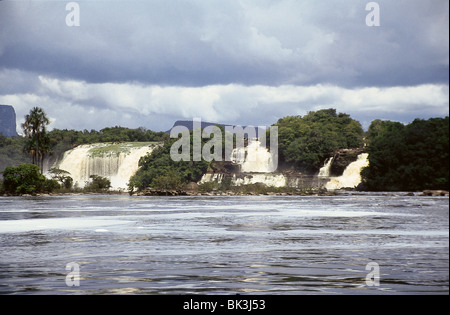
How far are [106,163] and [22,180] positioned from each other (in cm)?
2508

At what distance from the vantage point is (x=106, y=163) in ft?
318

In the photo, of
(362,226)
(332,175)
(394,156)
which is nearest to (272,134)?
(332,175)

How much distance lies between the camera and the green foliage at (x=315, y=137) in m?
87.5

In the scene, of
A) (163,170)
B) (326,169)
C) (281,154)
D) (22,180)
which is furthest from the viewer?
(281,154)

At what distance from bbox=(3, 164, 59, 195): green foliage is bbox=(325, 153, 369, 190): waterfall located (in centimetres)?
3754

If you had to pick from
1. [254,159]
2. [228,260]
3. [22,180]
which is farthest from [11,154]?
[228,260]

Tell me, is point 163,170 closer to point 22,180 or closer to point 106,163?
point 106,163

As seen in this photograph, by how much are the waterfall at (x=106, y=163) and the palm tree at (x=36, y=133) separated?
8.32m

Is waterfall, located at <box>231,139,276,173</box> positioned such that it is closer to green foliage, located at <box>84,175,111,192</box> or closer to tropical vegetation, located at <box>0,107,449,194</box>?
Result: tropical vegetation, located at <box>0,107,449,194</box>

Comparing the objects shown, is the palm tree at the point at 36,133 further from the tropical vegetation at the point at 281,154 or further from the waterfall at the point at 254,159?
the waterfall at the point at 254,159

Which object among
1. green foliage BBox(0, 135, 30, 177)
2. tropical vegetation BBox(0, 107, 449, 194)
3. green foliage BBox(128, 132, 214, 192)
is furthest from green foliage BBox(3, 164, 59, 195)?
green foliage BBox(0, 135, 30, 177)

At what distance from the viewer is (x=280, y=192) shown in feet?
235
